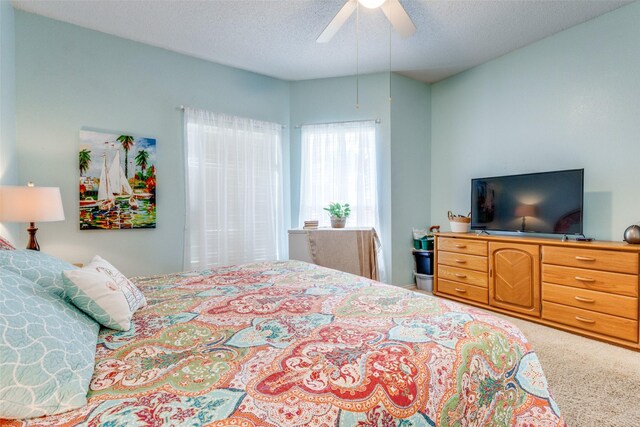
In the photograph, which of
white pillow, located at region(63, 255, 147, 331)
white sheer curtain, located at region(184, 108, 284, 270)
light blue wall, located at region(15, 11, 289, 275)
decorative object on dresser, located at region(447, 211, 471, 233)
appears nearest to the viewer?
white pillow, located at region(63, 255, 147, 331)

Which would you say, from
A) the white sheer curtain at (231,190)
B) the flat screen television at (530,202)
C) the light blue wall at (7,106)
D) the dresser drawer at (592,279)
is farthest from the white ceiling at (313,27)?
the dresser drawer at (592,279)

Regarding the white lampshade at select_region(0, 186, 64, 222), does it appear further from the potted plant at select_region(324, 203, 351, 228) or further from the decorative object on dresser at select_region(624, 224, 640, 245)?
the decorative object on dresser at select_region(624, 224, 640, 245)

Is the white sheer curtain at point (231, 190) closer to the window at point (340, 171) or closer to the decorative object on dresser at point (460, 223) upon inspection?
the window at point (340, 171)

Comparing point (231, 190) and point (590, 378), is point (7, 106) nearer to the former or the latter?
point (231, 190)

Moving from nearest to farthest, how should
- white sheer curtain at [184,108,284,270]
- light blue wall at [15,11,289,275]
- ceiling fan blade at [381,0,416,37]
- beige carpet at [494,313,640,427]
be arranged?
beige carpet at [494,313,640,427] < ceiling fan blade at [381,0,416,37] < light blue wall at [15,11,289,275] < white sheer curtain at [184,108,284,270]

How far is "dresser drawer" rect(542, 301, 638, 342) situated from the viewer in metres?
2.41

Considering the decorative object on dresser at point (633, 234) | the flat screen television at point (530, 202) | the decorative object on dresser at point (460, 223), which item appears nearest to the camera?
the decorative object on dresser at point (633, 234)

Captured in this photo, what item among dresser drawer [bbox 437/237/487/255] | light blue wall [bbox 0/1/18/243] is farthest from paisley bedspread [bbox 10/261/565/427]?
dresser drawer [bbox 437/237/487/255]

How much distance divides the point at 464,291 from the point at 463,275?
0.18 meters

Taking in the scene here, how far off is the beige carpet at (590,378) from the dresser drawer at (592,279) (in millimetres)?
431

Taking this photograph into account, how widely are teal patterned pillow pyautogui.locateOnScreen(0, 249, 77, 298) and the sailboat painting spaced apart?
6.23 ft

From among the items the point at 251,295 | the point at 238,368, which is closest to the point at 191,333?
the point at 238,368

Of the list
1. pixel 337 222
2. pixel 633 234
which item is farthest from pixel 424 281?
pixel 633 234

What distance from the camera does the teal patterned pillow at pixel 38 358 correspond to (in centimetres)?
68
